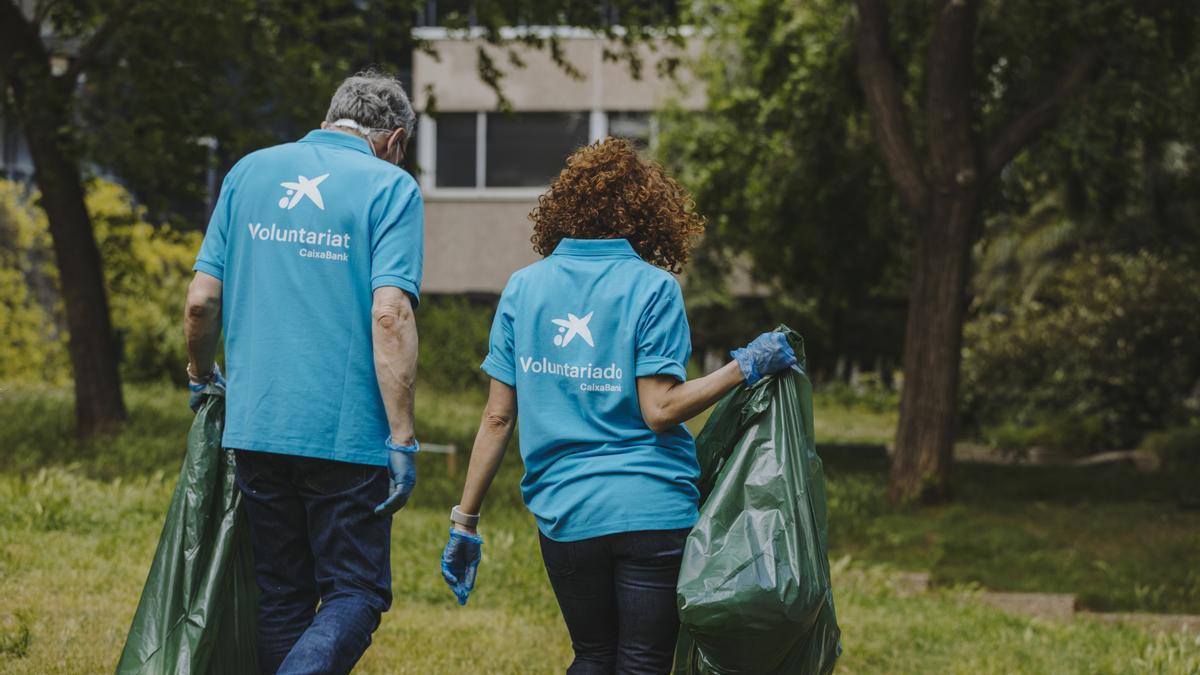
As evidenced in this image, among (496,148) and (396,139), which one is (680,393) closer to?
(396,139)

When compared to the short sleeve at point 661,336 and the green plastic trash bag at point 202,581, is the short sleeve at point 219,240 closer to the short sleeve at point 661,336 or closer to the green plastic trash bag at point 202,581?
the green plastic trash bag at point 202,581

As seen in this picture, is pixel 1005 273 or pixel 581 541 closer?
pixel 581 541

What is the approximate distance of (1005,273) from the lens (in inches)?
1033

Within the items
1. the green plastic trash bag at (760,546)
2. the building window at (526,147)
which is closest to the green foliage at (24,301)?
the building window at (526,147)

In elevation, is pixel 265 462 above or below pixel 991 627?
above

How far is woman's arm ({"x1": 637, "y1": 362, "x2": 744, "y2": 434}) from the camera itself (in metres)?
3.50

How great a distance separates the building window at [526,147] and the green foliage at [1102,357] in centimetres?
856

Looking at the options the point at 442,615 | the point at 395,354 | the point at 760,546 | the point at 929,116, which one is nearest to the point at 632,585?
the point at 760,546

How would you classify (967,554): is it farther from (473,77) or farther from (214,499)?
(473,77)

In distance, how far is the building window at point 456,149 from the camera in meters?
25.4

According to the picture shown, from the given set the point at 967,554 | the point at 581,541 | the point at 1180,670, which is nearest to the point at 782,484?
the point at 581,541

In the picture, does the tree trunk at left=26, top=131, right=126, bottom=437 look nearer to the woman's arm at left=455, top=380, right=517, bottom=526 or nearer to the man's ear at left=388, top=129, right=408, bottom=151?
the man's ear at left=388, top=129, right=408, bottom=151

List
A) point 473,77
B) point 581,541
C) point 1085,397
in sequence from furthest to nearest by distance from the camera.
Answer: point 473,77, point 1085,397, point 581,541

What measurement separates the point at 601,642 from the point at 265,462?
101 cm
